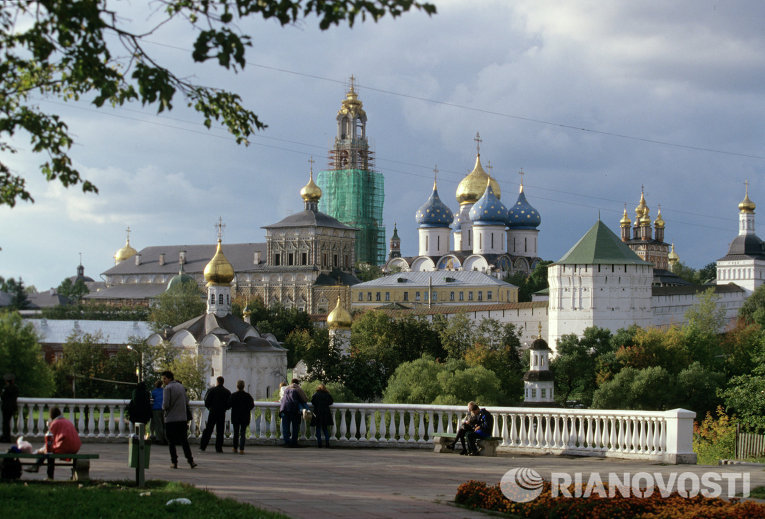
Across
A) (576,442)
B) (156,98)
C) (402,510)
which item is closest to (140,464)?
(402,510)

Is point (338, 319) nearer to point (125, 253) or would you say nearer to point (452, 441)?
point (452, 441)

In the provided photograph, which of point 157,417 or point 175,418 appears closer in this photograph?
point 175,418

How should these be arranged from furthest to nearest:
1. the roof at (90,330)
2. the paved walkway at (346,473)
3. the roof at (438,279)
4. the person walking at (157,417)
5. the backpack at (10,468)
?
1. the roof at (438,279)
2. the roof at (90,330)
3. the person walking at (157,417)
4. the backpack at (10,468)
5. the paved walkway at (346,473)

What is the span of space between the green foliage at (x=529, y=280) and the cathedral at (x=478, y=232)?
1.34 m

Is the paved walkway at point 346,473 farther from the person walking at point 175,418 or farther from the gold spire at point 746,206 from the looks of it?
the gold spire at point 746,206

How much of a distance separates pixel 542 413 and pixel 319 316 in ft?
236

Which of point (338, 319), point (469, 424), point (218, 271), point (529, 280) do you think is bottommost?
point (469, 424)

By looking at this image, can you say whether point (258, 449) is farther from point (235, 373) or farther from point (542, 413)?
point (235, 373)

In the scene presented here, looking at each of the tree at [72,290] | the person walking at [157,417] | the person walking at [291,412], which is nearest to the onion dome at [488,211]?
the tree at [72,290]

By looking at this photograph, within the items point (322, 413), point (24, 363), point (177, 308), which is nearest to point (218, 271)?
point (24, 363)

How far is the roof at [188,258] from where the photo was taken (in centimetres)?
11094

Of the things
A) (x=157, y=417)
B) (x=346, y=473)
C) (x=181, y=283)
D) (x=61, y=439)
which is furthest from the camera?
(x=181, y=283)

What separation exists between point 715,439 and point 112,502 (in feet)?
114

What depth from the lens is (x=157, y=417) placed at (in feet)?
46.7
